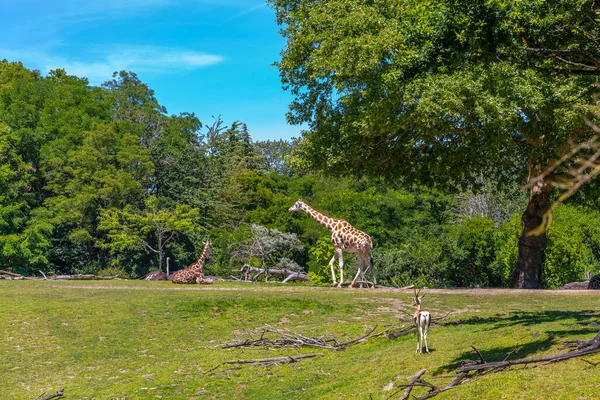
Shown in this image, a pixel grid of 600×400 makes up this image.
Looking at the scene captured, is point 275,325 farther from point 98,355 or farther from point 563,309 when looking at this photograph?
point 563,309

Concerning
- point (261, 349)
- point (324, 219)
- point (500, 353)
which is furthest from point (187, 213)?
point (500, 353)

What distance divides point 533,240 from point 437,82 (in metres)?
11.5

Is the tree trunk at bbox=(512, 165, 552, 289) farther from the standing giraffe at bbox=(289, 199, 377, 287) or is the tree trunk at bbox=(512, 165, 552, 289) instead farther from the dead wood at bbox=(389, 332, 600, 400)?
the dead wood at bbox=(389, 332, 600, 400)

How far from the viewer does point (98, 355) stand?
555 inches

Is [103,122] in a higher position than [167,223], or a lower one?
higher

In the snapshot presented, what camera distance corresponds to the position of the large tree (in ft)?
38.2

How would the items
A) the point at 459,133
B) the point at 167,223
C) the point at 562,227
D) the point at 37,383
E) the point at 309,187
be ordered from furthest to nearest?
the point at 309,187, the point at 167,223, the point at 562,227, the point at 459,133, the point at 37,383

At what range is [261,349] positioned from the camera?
1422cm

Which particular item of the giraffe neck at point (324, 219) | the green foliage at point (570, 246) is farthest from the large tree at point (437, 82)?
the green foliage at point (570, 246)

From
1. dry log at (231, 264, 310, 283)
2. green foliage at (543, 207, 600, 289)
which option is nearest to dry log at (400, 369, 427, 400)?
green foliage at (543, 207, 600, 289)

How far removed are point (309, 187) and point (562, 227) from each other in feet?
86.7

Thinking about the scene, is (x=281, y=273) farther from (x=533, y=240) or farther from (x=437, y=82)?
(x=437, y=82)

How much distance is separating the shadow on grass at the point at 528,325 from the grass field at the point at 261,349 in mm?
29

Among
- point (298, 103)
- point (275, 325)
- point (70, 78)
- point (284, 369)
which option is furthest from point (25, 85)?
point (284, 369)
